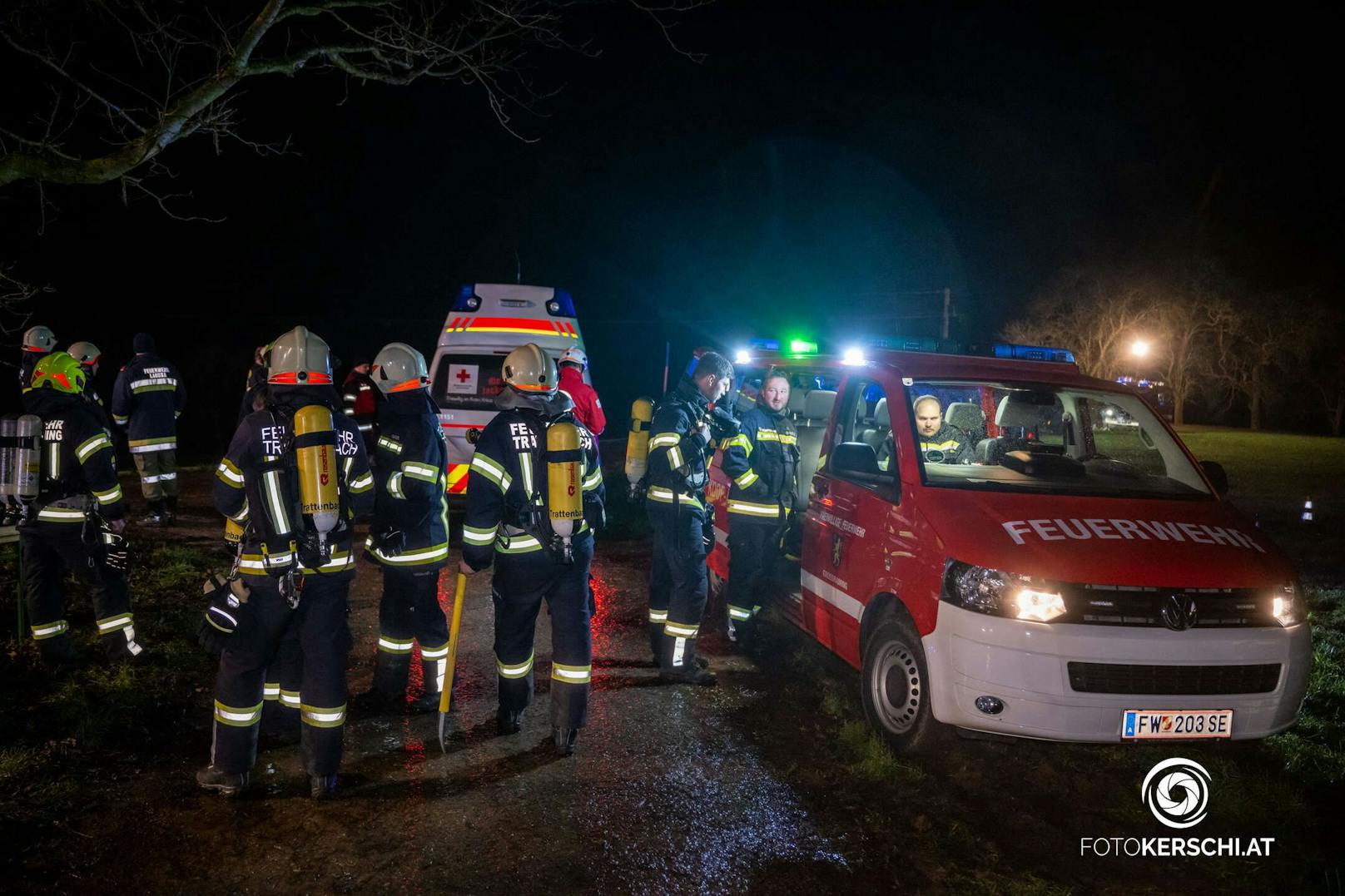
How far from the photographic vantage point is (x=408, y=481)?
16.2 ft

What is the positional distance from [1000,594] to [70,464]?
17.0 feet

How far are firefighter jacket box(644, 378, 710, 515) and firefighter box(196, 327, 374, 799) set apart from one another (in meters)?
1.94

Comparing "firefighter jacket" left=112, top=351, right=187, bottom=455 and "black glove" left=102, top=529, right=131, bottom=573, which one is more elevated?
"firefighter jacket" left=112, top=351, right=187, bottom=455

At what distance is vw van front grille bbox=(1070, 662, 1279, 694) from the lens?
3723mm

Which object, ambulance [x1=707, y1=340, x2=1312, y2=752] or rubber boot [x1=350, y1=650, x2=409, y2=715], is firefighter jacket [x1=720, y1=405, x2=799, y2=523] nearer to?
ambulance [x1=707, y1=340, x2=1312, y2=752]

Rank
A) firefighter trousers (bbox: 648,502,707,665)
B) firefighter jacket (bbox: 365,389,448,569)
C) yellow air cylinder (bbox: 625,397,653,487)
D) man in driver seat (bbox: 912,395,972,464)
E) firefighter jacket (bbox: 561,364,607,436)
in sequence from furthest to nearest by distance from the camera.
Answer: firefighter jacket (bbox: 561,364,607,436)
yellow air cylinder (bbox: 625,397,653,487)
man in driver seat (bbox: 912,395,972,464)
firefighter trousers (bbox: 648,502,707,665)
firefighter jacket (bbox: 365,389,448,569)

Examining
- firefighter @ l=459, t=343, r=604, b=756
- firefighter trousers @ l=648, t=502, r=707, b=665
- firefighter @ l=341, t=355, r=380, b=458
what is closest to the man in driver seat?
firefighter trousers @ l=648, t=502, r=707, b=665

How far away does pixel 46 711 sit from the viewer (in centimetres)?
486

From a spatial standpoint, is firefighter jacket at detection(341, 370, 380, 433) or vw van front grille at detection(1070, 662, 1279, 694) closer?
vw van front grille at detection(1070, 662, 1279, 694)

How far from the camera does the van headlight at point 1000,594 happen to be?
381 cm

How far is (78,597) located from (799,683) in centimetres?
558

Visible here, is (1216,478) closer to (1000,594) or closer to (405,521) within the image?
(1000,594)

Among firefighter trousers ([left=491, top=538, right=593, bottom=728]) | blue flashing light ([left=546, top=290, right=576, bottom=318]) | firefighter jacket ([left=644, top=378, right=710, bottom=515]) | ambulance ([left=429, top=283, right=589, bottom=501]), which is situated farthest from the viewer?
blue flashing light ([left=546, top=290, right=576, bottom=318])

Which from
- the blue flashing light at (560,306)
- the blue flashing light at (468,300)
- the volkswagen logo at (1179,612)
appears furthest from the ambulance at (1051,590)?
the blue flashing light at (468,300)
